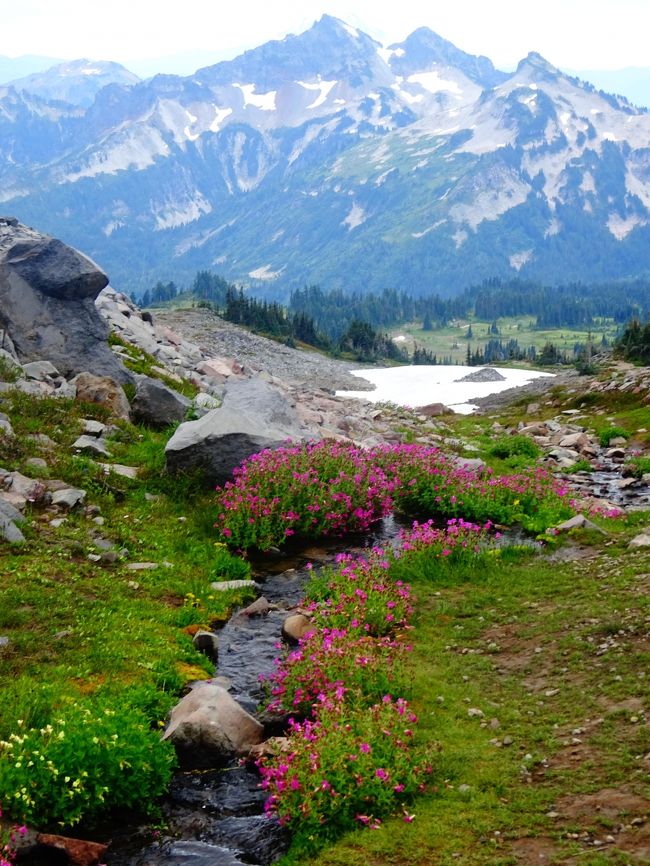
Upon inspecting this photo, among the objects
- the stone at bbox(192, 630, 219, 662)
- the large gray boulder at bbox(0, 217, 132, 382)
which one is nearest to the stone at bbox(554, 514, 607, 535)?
the stone at bbox(192, 630, 219, 662)

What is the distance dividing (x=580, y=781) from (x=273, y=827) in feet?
11.1

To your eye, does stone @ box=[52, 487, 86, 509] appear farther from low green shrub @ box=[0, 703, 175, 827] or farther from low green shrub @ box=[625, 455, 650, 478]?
low green shrub @ box=[625, 455, 650, 478]

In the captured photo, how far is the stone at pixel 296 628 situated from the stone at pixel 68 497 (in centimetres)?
622

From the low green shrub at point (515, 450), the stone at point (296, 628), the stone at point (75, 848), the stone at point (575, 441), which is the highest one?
the stone at point (75, 848)

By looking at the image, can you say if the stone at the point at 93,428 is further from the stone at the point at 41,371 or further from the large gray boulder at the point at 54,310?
the large gray boulder at the point at 54,310

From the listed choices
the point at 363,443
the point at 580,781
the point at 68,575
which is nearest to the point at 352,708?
the point at 580,781

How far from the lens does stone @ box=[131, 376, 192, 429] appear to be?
2491 centimetres

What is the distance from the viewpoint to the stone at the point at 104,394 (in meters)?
24.4

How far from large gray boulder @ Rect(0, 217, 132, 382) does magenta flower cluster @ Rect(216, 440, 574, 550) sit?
10.3 meters

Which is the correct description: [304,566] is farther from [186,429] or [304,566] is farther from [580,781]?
[580,781]

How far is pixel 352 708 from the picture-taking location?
1007 cm

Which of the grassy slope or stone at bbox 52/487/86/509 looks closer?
the grassy slope

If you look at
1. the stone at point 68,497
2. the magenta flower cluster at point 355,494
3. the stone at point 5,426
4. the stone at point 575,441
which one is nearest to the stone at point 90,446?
the stone at point 5,426

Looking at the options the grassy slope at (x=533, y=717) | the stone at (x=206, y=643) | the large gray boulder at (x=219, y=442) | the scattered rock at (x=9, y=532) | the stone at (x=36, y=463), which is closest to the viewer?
the grassy slope at (x=533, y=717)
